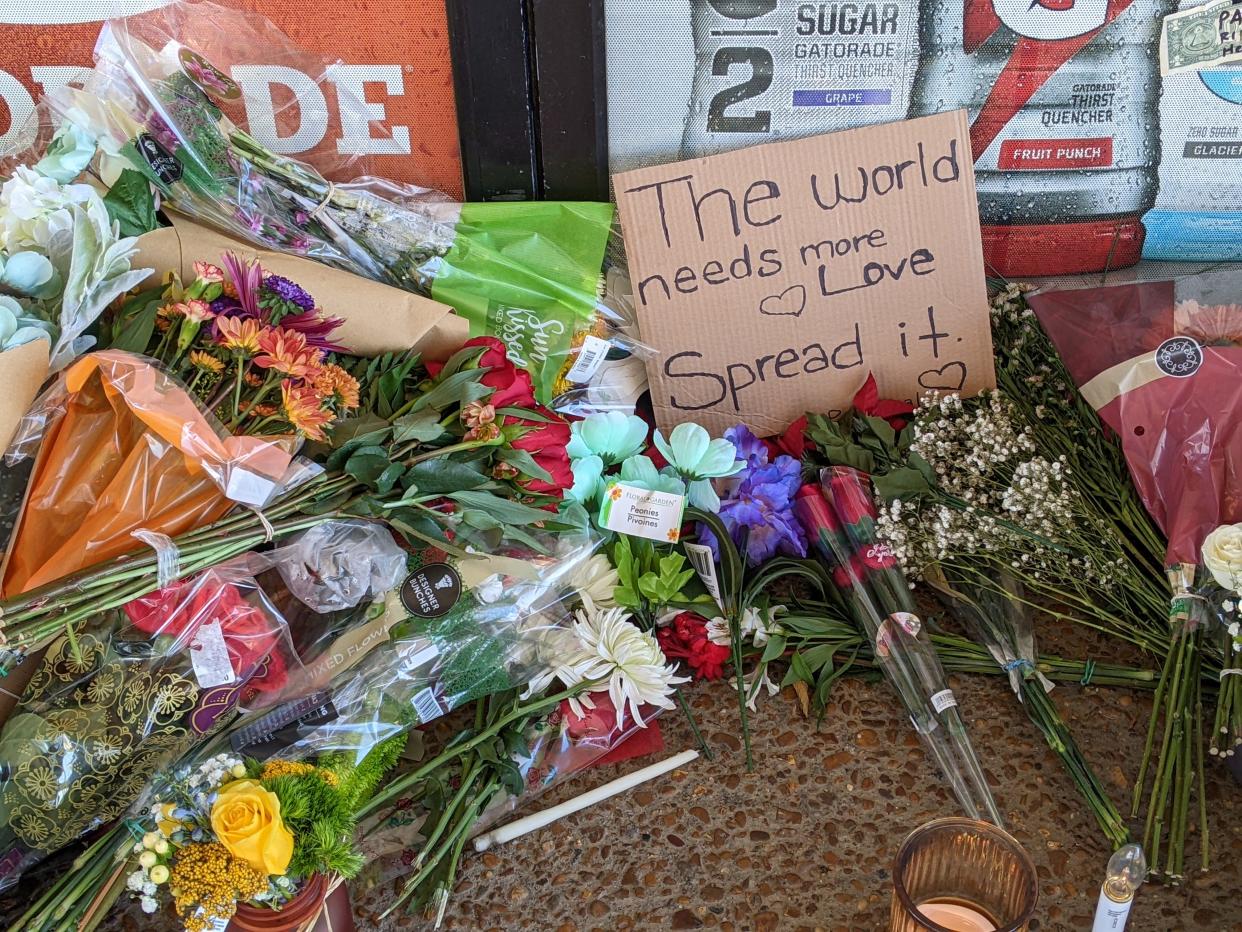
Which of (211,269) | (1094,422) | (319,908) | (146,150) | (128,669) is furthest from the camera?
(1094,422)

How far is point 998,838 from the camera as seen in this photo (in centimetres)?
97

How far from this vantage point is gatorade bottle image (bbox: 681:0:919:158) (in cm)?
160

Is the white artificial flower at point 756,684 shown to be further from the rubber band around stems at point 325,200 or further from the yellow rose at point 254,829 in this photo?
the rubber band around stems at point 325,200

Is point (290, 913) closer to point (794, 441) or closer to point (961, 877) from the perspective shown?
point (961, 877)

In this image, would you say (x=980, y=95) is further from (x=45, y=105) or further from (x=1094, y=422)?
(x=45, y=105)

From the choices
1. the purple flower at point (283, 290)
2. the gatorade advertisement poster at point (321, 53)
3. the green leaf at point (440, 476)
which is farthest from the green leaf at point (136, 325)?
the gatorade advertisement poster at point (321, 53)

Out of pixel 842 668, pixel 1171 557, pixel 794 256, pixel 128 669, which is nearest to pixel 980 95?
pixel 794 256

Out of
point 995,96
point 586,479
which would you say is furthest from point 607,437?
point 995,96

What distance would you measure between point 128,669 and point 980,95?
Result: 5.01ft

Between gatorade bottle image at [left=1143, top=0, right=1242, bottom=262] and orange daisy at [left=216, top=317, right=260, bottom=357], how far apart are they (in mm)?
1508

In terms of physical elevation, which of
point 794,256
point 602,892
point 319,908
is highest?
point 794,256

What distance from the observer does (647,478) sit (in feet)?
4.72

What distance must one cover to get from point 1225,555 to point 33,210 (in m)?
1.47

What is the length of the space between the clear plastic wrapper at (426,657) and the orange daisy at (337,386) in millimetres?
215
